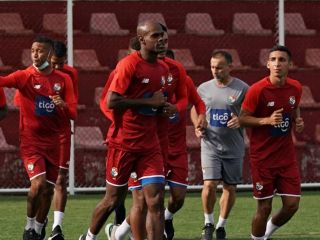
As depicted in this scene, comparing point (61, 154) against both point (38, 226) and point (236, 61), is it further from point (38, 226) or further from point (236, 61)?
point (236, 61)

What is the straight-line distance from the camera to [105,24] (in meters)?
19.2

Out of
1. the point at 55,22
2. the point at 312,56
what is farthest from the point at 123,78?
the point at 312,56

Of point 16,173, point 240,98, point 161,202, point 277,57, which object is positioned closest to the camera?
point 161,202

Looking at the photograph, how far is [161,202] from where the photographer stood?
384 inches

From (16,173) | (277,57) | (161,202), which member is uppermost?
(277,57)

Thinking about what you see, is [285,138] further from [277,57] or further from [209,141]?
[209,141]

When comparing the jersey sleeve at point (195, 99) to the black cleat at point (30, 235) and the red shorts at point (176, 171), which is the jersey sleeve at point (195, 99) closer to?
the red shorts at point (176, 171)

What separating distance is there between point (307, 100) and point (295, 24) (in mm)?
1691

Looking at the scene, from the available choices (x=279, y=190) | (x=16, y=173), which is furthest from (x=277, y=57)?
(x=16, y=173)

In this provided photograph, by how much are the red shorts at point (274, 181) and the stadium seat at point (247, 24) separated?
27.7 feet

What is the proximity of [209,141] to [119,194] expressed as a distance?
297 centimetres

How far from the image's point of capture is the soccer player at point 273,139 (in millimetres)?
10961

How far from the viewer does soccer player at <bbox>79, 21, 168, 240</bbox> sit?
32.1 ft

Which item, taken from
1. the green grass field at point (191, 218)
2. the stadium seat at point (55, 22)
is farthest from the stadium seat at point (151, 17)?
the green grass field at point (191, 218)
